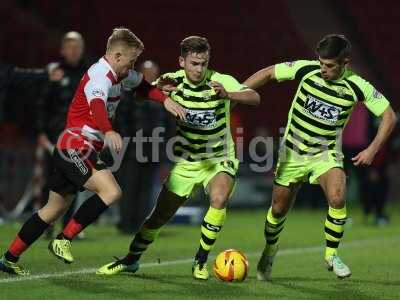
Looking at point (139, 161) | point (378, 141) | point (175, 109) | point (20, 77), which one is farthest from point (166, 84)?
point (139, 161)

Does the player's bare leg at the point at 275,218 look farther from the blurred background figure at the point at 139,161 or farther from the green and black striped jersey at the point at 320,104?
the blurred background figure at the point at 139,161

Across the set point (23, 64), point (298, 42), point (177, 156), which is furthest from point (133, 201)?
point (298, 42)

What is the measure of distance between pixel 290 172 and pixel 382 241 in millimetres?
4930

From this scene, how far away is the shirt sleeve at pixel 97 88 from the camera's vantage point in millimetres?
7438

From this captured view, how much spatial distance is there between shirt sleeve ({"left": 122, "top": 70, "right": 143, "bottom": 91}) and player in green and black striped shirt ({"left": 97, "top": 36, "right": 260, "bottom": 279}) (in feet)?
0.58

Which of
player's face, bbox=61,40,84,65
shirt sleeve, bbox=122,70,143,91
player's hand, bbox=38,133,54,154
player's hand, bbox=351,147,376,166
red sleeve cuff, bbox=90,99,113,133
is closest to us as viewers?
red sleeve cuff, bbox=90,99,113,133

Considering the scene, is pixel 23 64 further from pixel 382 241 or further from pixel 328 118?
pixel 328 118

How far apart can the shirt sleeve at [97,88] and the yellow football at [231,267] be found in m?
1.60

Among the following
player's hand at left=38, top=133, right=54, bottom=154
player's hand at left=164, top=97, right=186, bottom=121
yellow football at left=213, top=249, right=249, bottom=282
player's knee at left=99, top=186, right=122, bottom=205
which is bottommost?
yellow football at left=213, top=249, right=249, bottom=282

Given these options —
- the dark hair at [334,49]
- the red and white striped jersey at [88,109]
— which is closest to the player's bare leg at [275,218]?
the dark hair at [334,49]

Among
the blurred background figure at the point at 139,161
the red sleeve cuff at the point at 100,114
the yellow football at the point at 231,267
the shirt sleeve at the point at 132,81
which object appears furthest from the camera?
the blurred background figure at the point at 139,161

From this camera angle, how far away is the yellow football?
791cm

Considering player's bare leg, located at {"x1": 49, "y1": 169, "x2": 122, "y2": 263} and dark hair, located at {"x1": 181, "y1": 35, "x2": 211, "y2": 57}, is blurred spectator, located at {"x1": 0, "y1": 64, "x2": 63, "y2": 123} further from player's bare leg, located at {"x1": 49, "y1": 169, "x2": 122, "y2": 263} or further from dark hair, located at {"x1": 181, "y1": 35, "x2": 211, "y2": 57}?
player's bare leg, located at {"x1": 49, "y1": 169, "x2": 122, "y2": 263}

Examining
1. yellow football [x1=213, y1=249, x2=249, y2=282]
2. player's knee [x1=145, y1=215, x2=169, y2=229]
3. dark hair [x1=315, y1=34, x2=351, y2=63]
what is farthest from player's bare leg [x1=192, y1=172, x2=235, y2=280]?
dark hair [x1=315, y1=34, x2=351, y2=63]
